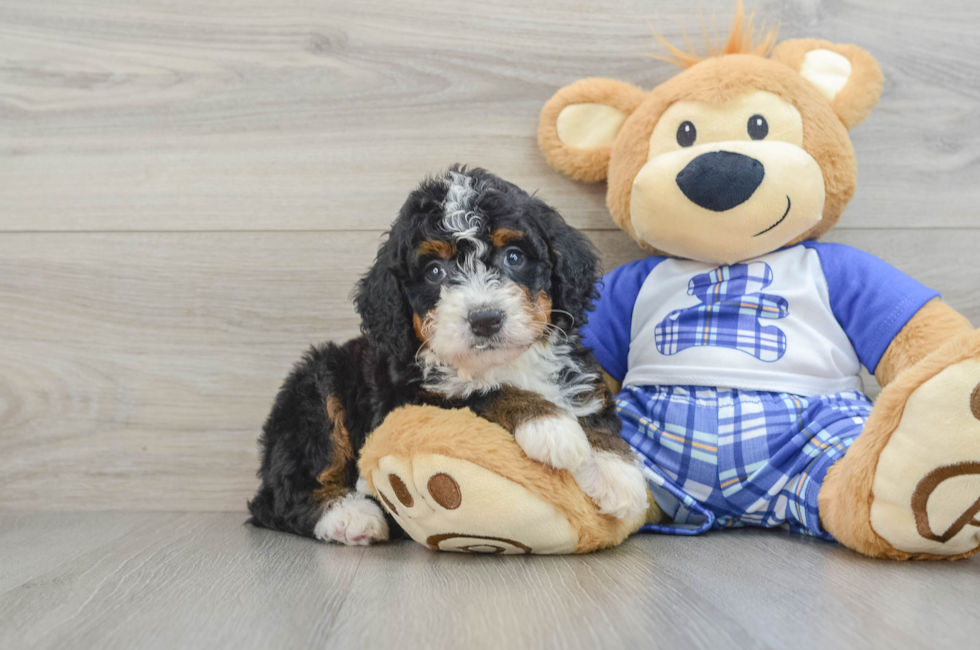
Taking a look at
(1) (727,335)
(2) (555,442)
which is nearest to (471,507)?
(2) (555,442)

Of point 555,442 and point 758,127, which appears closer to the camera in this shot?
point 555,442

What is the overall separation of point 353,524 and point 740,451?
3.10ft

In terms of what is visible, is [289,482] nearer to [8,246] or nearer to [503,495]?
[503,495]

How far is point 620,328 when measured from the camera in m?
1.97

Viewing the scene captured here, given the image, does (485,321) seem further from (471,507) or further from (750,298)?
(750,298)

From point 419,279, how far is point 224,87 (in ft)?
3.85

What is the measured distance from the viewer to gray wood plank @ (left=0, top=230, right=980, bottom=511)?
2207mm

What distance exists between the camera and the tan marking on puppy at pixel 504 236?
147 centimetres

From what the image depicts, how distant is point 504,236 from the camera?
1.47 metres

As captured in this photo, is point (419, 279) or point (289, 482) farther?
point (289, 482)

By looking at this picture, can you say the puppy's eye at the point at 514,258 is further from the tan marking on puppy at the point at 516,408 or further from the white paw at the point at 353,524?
the white paw at the point at 353,524

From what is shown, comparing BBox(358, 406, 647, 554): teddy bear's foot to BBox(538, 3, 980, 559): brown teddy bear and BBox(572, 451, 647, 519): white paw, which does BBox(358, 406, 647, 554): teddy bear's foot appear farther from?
BBox(538, 3, 980, 559): brown teddy bear

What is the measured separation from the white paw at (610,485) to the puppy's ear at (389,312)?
455 millimetres

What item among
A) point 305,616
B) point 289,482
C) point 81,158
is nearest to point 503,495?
point 305,616
